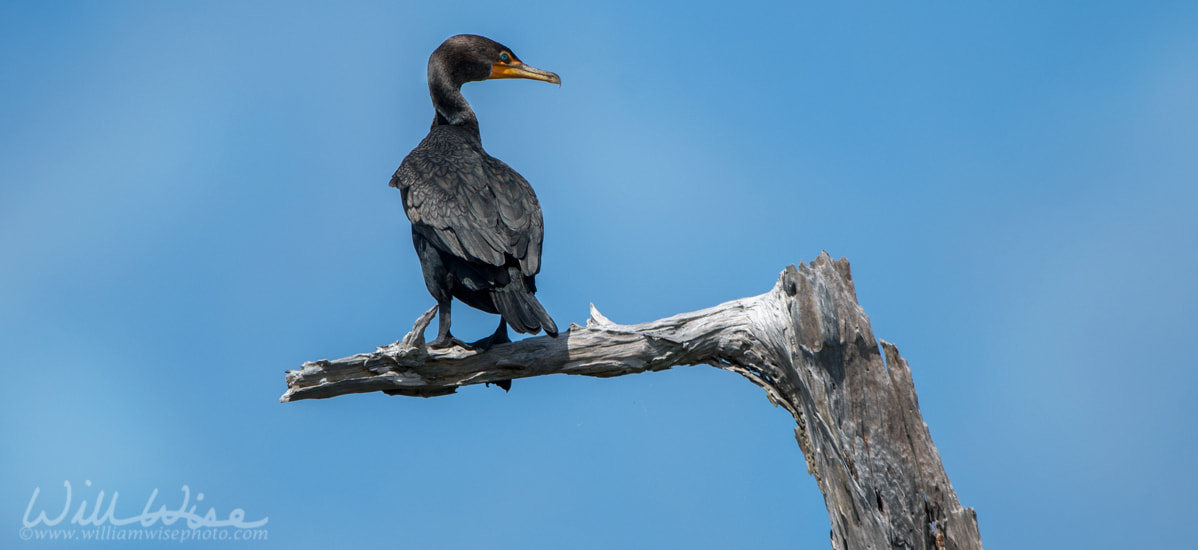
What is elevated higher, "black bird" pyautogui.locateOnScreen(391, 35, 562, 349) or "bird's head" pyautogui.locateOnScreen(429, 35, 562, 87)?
"bird's head" pyautogui.locateOnScreen(429, 35, 562, 87)

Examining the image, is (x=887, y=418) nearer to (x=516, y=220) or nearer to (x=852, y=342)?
(x=852, y=342)

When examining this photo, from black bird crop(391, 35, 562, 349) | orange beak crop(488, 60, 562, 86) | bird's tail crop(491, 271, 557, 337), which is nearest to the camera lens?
bird's tail crop(491, 271, 557, 337)

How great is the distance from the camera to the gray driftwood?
398 centimetres

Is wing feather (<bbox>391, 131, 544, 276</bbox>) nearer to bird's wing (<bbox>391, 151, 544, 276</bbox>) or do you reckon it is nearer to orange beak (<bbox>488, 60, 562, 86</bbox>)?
bird's wing (<bbox>391, 151, 544, 276</bbox>)

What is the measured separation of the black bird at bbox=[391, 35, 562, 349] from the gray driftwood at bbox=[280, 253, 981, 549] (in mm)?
277

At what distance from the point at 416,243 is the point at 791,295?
206 cm

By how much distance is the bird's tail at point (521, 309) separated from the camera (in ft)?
14.2

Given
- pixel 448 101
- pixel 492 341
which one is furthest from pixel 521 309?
pixel 448 101

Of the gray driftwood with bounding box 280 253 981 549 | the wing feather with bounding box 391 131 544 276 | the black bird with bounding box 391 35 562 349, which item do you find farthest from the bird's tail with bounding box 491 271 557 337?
the gray driftwood with bounding box 280 253 981 549

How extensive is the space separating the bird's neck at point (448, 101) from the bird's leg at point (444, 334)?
177 centimetres

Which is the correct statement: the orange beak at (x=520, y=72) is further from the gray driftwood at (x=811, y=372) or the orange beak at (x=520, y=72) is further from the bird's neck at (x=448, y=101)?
the gray driftwood at (x=811, y=372)

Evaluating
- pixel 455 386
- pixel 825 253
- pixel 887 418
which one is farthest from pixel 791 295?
pixel 455 386

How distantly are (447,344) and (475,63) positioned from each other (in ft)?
8.35

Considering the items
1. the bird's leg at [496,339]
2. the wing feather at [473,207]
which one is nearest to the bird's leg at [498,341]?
the bird's leg at [496,339]
